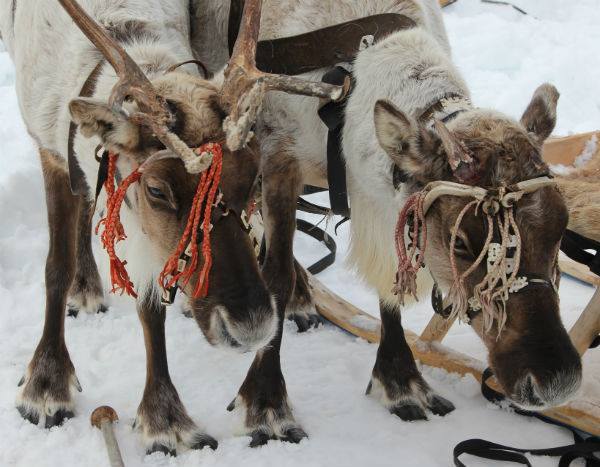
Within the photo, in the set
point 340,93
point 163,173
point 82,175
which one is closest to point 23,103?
point 82,175

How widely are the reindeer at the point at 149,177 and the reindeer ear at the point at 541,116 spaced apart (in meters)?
0.70

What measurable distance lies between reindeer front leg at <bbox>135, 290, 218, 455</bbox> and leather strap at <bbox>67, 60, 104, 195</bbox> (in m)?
0.52

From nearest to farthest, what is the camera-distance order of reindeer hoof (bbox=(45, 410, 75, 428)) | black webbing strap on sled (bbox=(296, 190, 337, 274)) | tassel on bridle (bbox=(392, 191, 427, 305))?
tassel on bridle (bbox=(392, 191, 427, 305)), reindeer hoof (bbox=(45, 410, 75, 428)), black webbing strap on sled (bbox=(296, 190, 337, 274))

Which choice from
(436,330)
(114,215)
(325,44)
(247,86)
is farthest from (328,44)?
(436,330)

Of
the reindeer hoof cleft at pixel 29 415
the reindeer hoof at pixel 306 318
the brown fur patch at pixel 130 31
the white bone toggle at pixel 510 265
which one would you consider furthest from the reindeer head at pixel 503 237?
the reindeer hoof cleft at pixel 29 415

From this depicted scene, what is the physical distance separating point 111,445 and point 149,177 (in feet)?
3.60

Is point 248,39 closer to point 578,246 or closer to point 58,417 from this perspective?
point 578,246

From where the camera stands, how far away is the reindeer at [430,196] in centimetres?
242

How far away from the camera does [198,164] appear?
2.43 metres

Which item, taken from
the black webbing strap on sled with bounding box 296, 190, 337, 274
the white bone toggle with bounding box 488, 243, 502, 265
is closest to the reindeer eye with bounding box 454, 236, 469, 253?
the white bone toggle with bounding box 488, 243, 502, 265

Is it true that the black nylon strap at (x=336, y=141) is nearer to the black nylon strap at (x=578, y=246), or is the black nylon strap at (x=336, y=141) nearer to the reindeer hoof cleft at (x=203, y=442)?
the black nylon strap at (x=578, y=246)

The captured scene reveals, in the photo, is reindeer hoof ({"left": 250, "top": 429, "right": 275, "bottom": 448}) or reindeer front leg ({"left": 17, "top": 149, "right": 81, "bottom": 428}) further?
reindeer front leg ({"left": 17, "top": 149, "right": 81, "bottom": 428})

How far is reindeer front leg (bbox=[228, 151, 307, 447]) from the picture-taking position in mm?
3156

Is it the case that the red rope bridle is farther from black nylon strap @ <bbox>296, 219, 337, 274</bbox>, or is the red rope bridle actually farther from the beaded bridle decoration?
black nylon strap @ <bbox>296, 219, 337, 274</bbox>
